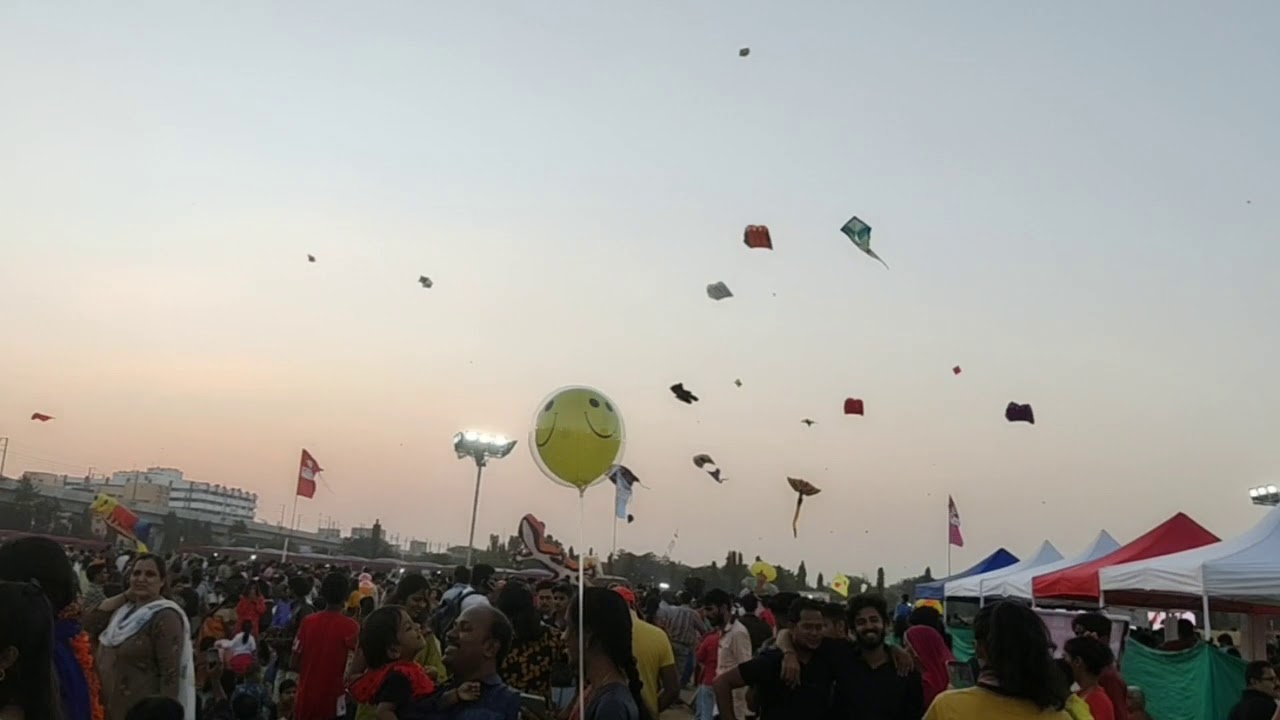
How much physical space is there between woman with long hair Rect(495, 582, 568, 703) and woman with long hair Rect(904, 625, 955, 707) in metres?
2.20

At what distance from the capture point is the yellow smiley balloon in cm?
578

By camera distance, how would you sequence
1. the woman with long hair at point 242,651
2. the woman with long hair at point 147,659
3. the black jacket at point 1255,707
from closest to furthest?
the woman with long hair at point 147,659 → the black jacket at point 1255,707 → the woman with long hair at point 242,651

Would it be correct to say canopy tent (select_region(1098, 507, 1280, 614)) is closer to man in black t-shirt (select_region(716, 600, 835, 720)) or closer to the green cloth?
the green cloth

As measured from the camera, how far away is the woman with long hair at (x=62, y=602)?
3.03 meters

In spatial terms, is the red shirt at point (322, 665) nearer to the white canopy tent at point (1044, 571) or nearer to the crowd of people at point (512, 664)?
the crowd of people at point (512, 664)

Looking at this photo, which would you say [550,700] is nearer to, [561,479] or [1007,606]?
[561,479]

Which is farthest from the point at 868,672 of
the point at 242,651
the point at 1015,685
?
the point at 242,651

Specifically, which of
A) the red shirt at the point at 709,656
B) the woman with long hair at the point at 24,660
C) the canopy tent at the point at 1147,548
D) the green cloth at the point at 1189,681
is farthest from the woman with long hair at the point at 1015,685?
the canopy tent at the point at 1147,548

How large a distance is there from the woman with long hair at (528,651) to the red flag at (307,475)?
69.4 ft

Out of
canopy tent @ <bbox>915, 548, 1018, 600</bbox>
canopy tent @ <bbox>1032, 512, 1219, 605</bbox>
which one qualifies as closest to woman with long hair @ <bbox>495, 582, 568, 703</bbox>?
canopy tent @ <bbox>1032, 512, 1219, 605</bbox>

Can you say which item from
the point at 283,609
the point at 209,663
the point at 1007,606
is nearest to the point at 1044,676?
the point at 1007,606

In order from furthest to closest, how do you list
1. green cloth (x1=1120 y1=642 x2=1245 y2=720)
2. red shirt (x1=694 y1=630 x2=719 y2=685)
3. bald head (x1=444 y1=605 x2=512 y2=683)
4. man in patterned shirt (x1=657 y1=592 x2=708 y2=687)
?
man in patterned shirt (x1=657 y1=592 x2=708 y2=687) → red shirt (x1=694 y1=630 x2=719 y2=685) → green cloth (x1=1120 y1=642 x2=1245 y2=720) → bald head (x1=444 y1=605 x2=512 y2=683)

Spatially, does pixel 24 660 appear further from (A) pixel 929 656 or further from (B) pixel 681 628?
(B) pixel 681 628

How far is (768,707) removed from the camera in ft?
13.9
